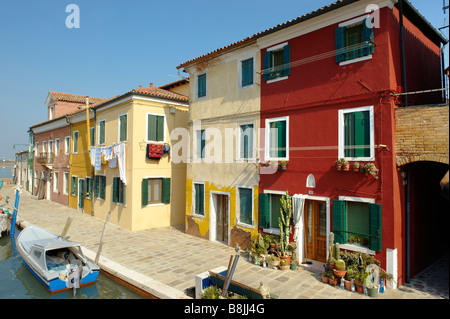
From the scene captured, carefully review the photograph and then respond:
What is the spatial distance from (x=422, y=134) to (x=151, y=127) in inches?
510

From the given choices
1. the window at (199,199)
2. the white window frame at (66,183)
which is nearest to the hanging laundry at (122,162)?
the window at (199,199)

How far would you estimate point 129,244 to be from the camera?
1330cm

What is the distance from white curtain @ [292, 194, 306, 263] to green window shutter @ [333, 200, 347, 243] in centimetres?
117

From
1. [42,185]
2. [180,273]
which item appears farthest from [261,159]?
[42,185]

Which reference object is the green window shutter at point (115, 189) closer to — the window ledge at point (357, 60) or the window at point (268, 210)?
the window at point (268, 210)

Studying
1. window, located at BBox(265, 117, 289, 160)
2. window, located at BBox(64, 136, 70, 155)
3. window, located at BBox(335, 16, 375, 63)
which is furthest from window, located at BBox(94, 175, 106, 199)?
window, located at BBox(335, 16, 375, 63)

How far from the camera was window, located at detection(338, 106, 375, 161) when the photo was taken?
346 inches

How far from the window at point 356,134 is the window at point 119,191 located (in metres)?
12.2

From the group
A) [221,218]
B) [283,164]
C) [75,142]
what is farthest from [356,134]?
[75,142]

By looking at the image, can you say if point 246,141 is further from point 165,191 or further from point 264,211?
point 165,191

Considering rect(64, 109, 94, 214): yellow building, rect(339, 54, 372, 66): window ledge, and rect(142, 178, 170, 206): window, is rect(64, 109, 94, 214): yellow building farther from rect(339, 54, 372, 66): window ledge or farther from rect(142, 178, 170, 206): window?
rect(339, 54, 372, 66): window ledge

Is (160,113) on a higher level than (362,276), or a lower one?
higher
